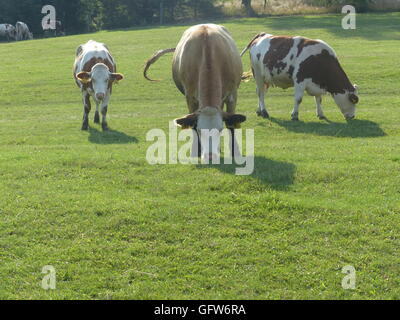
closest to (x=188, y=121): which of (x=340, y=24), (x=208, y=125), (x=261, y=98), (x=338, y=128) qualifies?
(x=208, y=125)

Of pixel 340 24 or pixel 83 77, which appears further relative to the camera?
pixel 340 24

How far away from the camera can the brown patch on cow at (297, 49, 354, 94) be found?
15758mm

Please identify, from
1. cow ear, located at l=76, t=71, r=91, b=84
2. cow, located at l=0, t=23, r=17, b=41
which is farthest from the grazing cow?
cow, located at l=0, t=23, r=17, b=41

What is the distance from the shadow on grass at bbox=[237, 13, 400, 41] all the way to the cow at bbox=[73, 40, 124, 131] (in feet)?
87.2

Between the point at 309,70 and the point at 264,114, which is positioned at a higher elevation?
the point at 309,70

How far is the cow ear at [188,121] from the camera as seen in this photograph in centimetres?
1027

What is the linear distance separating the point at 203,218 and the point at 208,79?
135 inches

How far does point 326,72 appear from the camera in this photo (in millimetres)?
15758

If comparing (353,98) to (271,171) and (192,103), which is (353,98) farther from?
(271,171)

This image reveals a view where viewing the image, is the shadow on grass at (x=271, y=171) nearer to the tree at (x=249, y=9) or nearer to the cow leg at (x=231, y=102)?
the cow leg at (x=231, y=102)

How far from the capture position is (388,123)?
50.9ft

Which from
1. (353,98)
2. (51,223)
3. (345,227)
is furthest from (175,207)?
(353,98)

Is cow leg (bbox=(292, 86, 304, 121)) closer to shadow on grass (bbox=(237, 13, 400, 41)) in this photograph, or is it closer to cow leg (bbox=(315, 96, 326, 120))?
cow leg (bbox=(315, 96, 326, 120))

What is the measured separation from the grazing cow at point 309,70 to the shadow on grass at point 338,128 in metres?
0.52
